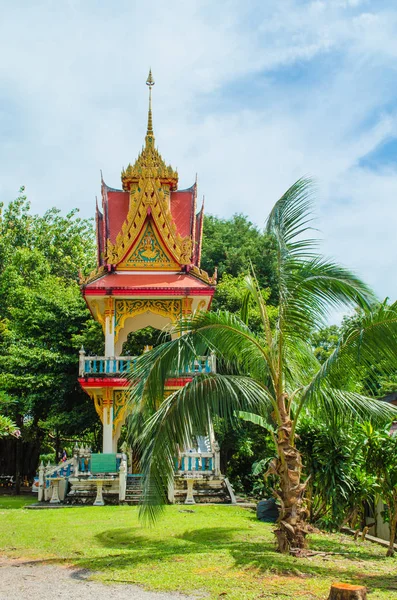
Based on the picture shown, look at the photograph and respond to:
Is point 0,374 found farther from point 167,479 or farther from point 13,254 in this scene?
point 167,479

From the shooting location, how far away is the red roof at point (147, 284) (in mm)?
17438

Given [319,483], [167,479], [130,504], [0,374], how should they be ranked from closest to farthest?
[167,479], [319,483], [130,504], [0,374]

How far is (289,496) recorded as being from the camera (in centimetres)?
812

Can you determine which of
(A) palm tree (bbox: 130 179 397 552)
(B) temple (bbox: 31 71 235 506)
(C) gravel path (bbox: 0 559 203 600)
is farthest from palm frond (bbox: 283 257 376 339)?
(B) temple (bbox: 31 71 235 506)

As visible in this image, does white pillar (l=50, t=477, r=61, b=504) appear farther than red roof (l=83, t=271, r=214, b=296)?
No

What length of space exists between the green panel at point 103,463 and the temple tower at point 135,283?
3.44 feet

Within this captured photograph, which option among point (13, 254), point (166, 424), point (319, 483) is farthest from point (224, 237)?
point (166, 424)

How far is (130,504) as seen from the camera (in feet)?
48.1

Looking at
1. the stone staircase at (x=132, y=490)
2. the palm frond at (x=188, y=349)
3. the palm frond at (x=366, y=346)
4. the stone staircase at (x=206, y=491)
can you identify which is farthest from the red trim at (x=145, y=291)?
the palm frond at (x=366, y=346)

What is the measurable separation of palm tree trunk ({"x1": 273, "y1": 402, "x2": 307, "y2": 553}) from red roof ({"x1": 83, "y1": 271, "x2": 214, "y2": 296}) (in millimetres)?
9448

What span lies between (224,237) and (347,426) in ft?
71.0

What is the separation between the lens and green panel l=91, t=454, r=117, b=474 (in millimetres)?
15305

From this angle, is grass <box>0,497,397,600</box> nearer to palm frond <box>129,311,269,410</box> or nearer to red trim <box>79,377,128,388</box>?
palm frond <box>129,311,269,410</box>

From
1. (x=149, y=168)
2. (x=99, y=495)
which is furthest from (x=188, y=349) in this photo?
(x=149, y=168)
